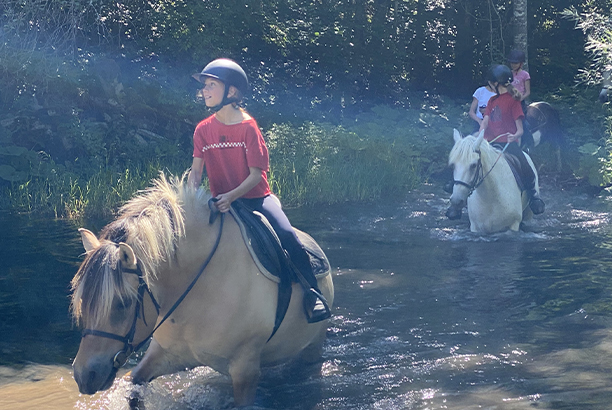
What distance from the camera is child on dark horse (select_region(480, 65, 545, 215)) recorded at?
10.1 metres

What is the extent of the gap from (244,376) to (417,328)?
2299mm

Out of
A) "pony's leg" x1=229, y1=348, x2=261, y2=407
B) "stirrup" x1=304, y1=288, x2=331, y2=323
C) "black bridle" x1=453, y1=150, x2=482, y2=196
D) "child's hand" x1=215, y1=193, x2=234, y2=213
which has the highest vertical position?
"child's hand" x1=215, y1=193, x2=234, y2=213

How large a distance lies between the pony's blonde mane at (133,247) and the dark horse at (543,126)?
7.91 m

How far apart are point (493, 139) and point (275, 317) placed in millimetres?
6372

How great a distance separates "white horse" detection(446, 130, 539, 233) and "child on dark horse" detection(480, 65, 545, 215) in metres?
0.26

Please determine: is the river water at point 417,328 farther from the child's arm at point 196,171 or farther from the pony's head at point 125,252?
the child's arm at point 196,171

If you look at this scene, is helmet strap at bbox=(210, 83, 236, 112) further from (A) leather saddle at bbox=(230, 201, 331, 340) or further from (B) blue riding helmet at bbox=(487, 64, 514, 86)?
(B) blue riding helmet at bbox=(487, 64, 514, 86)

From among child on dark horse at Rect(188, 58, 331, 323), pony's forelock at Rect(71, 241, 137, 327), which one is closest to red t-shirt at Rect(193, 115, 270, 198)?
child on dark horse at Rect(188, 58, 331, 323)

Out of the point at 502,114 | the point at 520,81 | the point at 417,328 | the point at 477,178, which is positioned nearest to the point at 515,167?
the point at 502,114

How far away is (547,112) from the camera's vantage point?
Answer: 1416cm

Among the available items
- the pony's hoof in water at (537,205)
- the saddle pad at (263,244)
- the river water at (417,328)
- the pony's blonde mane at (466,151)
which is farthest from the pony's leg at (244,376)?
the pony's hoof in water at (537,205)

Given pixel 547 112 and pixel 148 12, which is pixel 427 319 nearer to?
pixel 547 112

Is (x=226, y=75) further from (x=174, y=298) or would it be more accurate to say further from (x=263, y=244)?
(x=174, y=298)

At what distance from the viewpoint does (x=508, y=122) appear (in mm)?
10227
